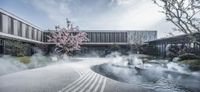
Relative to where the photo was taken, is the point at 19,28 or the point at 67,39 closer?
the point at 67,39

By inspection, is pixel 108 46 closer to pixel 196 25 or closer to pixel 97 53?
pixel 97 53

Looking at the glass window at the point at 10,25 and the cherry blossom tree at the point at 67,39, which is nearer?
the cherry blossom tree at the point at 67,39

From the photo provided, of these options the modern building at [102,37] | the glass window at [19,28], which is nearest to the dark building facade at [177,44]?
the modern building at [102,37]

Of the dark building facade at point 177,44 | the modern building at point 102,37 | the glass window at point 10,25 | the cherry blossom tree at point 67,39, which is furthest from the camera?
the modern building at point 102,37

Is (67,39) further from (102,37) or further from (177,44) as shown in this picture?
(102,37)

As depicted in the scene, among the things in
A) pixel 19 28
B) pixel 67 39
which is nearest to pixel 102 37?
pixel 19 28

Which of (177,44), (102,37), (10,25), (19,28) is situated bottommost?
(177,44)

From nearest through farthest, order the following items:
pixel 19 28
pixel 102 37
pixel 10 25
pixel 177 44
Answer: pixel 177 44
pixel 10 25
pixel 19 28
pixel 102 37

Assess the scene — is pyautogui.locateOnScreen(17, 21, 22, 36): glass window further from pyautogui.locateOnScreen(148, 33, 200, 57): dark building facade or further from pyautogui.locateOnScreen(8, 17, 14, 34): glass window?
pyautogui.locateOnScreen(148, 33, 200, 57): dark building facade

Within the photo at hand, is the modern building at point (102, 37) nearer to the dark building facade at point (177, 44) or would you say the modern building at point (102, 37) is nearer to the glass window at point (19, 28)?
the glass window at point (19, 28)

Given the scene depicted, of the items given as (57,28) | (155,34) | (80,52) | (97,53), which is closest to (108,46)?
(97,53)

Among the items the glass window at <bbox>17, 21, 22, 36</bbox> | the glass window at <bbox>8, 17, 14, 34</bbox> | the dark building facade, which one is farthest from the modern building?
the dark building facade

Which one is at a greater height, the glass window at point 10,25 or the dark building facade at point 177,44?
the glass window at point 10,25

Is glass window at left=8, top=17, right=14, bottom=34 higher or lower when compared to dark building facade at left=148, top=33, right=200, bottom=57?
higher
